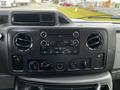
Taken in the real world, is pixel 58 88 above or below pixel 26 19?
below

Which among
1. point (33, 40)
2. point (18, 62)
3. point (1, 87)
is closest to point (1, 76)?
point (1, 87)

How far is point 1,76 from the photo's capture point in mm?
3117

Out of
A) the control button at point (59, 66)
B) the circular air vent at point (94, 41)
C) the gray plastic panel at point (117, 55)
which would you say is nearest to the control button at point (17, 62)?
the control button at point (59, 66)

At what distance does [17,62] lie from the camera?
2947 mm

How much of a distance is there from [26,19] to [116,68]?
1.20 m

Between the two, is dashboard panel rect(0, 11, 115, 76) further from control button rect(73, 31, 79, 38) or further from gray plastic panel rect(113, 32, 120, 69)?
gray plastic panel rect(113, 32, 120, 69)

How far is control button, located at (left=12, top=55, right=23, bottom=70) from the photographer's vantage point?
2.94 metres

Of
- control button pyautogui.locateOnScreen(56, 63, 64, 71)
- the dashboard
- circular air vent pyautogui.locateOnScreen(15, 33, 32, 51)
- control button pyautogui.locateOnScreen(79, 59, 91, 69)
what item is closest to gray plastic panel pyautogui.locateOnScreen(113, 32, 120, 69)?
the dashboard

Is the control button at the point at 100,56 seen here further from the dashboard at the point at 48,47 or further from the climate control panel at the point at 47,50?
the climate control panel at the point at 47,50

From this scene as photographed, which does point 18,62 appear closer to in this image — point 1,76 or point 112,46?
point 1,76

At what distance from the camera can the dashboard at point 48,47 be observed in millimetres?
2924

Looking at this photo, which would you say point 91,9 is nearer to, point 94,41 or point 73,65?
point 94,41

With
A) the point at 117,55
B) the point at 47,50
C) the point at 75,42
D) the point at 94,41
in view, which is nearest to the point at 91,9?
the point at 117,55

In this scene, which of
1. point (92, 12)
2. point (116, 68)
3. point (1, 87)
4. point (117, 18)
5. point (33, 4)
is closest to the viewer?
point (1, 87)
